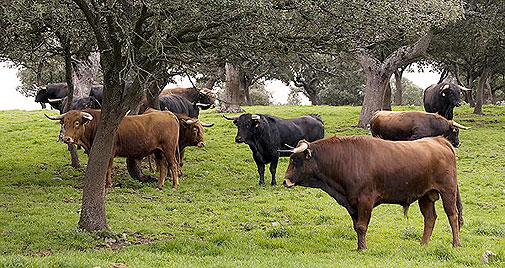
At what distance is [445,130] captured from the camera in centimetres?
1972

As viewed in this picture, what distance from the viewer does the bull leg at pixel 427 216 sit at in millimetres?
10094

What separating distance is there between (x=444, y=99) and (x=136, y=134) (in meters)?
16.8

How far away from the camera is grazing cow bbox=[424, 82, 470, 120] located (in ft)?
86.5

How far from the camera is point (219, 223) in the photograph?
12016mm

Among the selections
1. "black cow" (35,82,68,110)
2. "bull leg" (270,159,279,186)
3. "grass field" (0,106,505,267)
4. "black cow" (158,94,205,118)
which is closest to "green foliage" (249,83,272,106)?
"black cow" (35,82,68,110)

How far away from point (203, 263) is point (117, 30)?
452 centimetres

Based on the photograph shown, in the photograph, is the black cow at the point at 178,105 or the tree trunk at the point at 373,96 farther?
the tree trunk at the point at 373,96

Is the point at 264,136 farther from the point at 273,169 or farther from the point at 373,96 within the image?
the point at 373,96

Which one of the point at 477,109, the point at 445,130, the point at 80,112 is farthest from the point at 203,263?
the point at 477,109

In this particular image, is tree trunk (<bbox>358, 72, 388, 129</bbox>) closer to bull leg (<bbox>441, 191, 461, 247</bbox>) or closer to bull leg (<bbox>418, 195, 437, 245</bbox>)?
bull leg (<bbox>418, 195, 437, 245</bbox>)

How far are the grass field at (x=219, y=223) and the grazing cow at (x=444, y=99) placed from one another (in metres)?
6.08

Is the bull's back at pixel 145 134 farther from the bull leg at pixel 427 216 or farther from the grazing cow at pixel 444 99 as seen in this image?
the grazing cow at pixel 444 99

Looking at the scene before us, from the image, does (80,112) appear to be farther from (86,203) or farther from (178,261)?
(178,261)

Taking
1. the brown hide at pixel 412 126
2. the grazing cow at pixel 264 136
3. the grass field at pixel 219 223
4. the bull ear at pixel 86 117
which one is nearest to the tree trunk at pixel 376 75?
the brown hide at pixel 412 126
